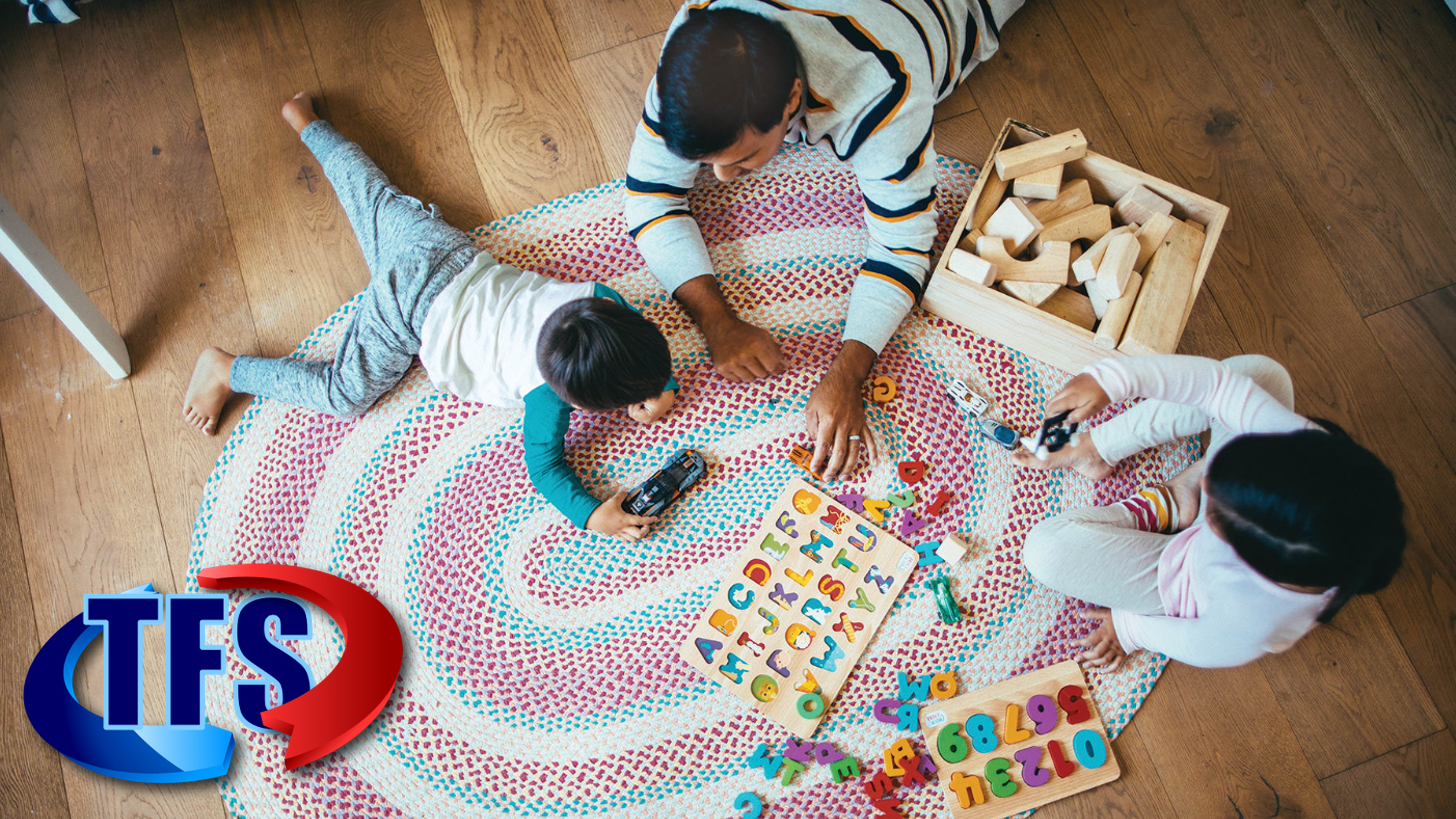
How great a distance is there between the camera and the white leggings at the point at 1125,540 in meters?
0.93

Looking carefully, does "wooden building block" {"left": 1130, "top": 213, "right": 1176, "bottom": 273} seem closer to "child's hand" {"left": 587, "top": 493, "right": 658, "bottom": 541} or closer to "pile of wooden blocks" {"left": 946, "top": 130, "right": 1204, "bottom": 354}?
"pile of wooden blocks" {"left": 946, "top": 130, "right": 1204, "bottom": 354}

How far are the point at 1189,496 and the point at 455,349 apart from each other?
0.92m

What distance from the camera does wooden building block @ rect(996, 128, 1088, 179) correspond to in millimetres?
1032

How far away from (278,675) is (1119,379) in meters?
1.07

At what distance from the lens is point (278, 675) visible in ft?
3.44

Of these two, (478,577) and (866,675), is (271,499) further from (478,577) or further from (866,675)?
(866,675)

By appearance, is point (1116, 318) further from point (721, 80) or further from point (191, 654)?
point (191, 654)

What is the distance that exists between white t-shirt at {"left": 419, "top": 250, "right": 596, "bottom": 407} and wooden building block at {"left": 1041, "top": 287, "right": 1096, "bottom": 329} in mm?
581

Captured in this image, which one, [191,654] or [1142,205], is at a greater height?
[1142,205]

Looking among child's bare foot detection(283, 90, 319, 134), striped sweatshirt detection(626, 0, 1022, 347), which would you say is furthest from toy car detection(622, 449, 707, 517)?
→ child's bare foot detection(283, 90, 319, 134)

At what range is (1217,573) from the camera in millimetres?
857

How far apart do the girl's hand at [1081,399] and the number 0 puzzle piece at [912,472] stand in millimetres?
214

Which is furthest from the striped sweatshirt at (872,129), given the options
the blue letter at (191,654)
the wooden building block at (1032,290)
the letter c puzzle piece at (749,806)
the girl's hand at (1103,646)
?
the blue letter at (191,654)

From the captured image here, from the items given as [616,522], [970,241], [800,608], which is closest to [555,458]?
[616,522]
